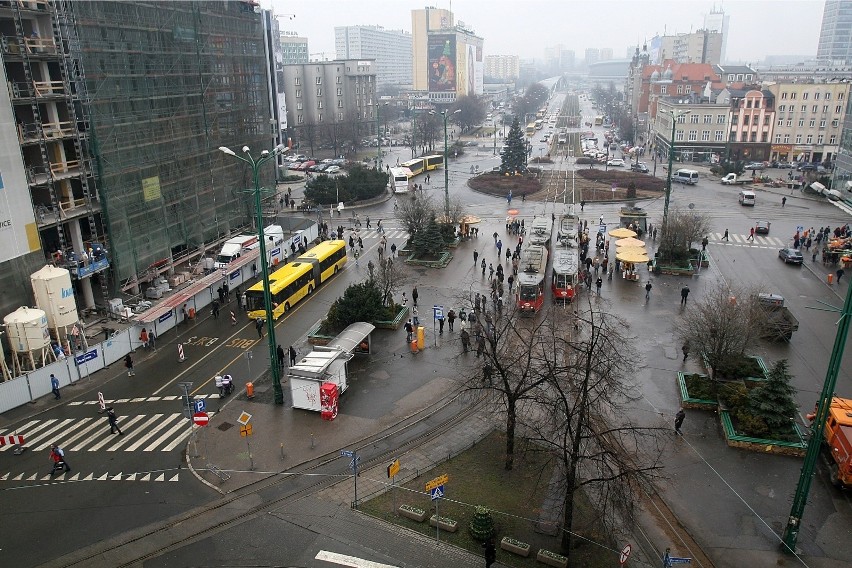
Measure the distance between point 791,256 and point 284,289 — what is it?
3376cm

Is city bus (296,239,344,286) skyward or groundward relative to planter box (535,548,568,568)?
Answer: skyward

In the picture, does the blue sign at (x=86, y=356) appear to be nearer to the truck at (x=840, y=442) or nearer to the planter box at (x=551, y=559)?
the planter box at (x=551, y=559)

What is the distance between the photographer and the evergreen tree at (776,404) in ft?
69.7

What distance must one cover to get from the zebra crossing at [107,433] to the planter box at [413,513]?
368 inches

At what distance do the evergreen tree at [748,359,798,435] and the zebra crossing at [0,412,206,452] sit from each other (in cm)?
2043

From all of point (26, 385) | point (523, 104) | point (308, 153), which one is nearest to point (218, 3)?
point (26, 385)

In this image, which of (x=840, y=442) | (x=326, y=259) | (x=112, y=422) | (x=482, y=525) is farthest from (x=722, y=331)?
(x=326, y=259)

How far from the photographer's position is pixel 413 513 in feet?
57.9

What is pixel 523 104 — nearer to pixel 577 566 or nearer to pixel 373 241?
pixel 373 241

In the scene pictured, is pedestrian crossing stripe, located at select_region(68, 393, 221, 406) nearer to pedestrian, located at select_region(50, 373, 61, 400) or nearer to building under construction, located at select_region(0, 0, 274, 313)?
pedestrian, located at select_region(50, 373, 61, 400)

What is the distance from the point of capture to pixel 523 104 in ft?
577

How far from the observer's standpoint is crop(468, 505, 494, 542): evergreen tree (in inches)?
656

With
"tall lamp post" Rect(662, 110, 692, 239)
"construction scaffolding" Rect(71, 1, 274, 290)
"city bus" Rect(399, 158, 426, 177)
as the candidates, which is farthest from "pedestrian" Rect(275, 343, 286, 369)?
"city bus" Rect(399, 158, 426, 177)

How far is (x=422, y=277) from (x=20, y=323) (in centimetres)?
2239
